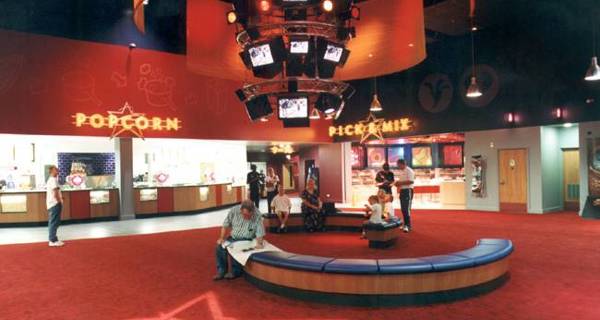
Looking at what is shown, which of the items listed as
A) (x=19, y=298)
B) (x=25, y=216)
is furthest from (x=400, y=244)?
(x=25, y=216)

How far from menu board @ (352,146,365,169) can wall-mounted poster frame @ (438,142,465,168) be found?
355cm

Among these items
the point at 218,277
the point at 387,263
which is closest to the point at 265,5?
the point at 218,277

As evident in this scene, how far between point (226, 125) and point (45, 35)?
19.5 feet

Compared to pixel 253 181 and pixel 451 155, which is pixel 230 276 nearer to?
pixel 253 181

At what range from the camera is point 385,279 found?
4.77m

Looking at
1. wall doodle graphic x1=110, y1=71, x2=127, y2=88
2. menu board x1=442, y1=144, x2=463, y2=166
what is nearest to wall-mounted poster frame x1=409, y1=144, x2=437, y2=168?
menu board x1=442, y1=144, x2=463, y2=166

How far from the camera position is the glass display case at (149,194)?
13820 mm

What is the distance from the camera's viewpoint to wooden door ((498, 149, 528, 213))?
43.4ft

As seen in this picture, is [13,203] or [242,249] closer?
[242,249]

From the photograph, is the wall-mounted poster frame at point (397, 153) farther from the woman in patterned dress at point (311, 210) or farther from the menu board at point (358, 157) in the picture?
the woman in patterned dress at point (311, 210)

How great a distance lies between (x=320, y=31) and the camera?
7812mm

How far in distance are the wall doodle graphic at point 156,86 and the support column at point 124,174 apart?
1.48 m

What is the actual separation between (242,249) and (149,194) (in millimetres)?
9076

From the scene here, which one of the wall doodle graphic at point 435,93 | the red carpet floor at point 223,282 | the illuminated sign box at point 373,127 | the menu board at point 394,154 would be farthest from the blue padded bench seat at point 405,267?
the menu board at point 394,154
